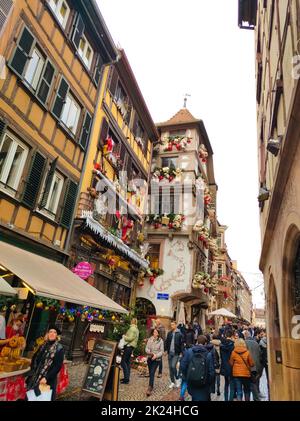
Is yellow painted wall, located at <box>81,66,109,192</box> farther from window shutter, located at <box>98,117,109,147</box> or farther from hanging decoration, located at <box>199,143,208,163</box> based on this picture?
hanging decoration, located at <box>199,143,208,163</box>

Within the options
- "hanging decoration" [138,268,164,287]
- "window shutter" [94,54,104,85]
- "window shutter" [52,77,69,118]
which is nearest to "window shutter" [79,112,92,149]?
"window shutter" [52,77,69,118]

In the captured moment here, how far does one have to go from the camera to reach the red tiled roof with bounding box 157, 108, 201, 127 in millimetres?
26031

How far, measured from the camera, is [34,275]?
7078mm

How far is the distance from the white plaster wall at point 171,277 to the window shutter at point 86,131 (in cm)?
1119

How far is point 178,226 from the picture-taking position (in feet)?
71.9

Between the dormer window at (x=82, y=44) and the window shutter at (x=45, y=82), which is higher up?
the dormer window at (x=82, y=44)

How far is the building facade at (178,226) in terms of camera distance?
2100cm

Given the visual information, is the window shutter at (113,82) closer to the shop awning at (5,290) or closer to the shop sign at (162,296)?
the shop awning at (5,290)

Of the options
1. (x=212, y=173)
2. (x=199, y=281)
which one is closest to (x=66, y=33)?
(x=199, y=281)

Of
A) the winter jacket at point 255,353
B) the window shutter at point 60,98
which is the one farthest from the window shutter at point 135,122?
the winter jacket at point 255,353

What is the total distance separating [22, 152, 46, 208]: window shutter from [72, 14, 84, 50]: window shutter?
17.2 ft

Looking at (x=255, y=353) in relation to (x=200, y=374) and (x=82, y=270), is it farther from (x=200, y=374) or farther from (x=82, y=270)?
(x=82, y=270)

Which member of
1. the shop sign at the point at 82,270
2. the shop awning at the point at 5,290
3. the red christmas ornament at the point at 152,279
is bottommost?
the shop awning at the point at 5,290
